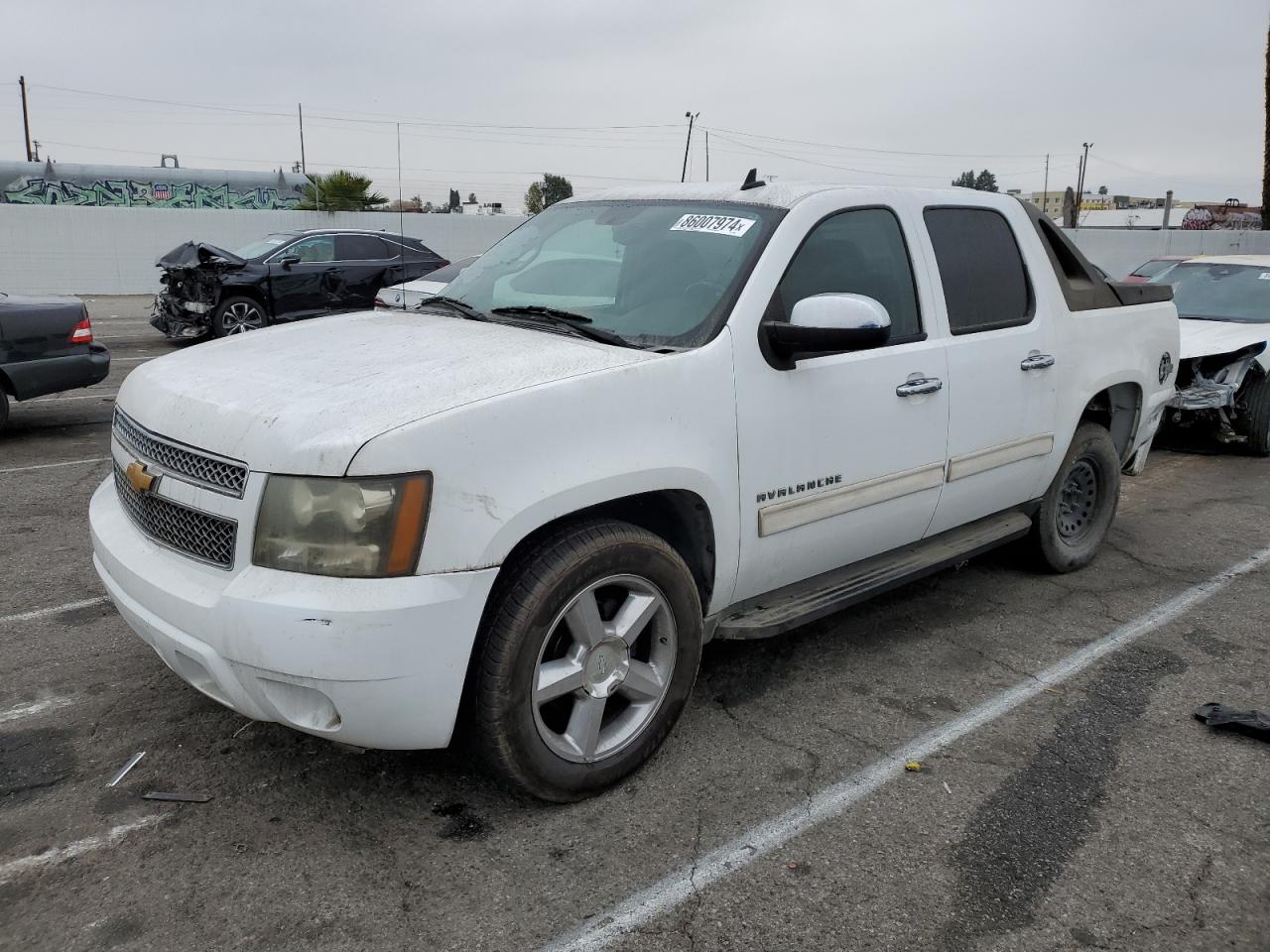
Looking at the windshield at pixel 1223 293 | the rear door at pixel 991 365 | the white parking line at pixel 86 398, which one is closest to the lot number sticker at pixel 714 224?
the rear door at pixel 991 365

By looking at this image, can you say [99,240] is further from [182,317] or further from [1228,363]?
[1228,363]

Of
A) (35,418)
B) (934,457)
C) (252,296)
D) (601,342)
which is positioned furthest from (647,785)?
(252,296)

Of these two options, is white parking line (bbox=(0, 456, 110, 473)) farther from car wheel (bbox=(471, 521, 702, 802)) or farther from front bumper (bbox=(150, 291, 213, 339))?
front bumper (bbox=(150, 291, 213, 339))

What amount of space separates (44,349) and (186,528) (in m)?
6.05

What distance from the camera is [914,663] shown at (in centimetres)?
414

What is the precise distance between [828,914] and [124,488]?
2.42 meters

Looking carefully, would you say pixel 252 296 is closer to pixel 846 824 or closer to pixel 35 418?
pixel 35 418

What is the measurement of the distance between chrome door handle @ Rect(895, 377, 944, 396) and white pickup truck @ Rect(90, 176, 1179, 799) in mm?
22

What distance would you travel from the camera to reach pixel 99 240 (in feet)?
74.9

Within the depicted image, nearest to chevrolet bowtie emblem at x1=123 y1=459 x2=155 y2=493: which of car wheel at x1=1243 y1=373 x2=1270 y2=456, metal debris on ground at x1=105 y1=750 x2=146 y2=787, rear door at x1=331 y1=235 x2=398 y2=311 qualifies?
metal debris on ground at x1=105 y1=750 x2=146 y2=787

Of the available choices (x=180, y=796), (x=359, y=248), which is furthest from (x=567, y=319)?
(x=359, y=248)

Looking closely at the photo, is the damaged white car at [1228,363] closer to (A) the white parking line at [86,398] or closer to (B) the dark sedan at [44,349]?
(B) the dark sedan at [44,349]

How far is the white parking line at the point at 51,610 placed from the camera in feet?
14.4

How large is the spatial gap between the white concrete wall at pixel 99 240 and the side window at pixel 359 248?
9304 mm
